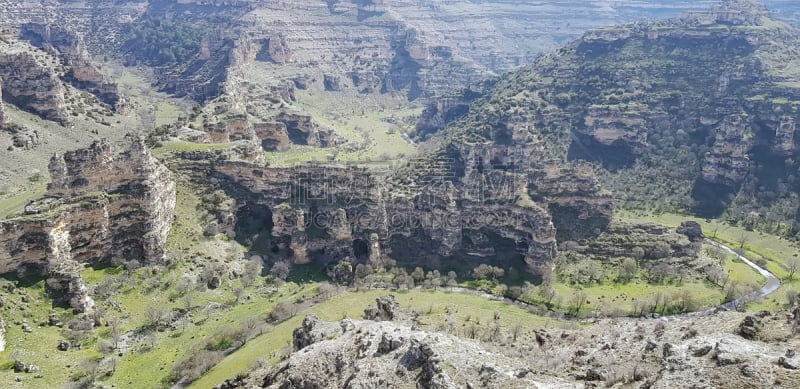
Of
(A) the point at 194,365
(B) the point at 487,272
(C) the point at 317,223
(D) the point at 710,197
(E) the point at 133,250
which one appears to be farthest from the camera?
(D) the point at 710,197

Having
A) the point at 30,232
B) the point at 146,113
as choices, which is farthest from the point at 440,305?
the point at 146,113

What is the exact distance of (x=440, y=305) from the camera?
93750 mm

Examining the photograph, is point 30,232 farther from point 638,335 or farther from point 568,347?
point 638,335

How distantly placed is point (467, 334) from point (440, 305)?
51.8 ft

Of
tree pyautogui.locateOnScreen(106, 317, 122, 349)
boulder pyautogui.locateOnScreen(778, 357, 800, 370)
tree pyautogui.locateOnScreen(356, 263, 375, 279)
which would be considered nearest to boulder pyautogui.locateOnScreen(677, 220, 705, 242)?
tree pyautogui.locateOnScreen(356, 263, 375, 279)

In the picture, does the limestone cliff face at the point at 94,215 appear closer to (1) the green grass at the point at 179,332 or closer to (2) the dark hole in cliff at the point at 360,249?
(1) the green grass at the point at 179,332

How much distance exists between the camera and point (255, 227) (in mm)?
108812

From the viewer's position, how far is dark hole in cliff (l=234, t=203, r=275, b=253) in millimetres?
106312

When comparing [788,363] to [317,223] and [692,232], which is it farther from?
[692,232]

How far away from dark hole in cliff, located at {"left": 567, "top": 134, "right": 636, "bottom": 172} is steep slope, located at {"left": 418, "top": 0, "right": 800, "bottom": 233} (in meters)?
0.27

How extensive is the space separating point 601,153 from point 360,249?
3221 inches

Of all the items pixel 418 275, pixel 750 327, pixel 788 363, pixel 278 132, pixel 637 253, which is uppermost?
pixel 788 363

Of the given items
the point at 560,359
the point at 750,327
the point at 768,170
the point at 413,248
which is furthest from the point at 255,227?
the point at 768,170

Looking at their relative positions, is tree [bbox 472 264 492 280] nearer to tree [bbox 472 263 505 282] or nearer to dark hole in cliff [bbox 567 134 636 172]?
tree [bbox 472 263 505 282]
